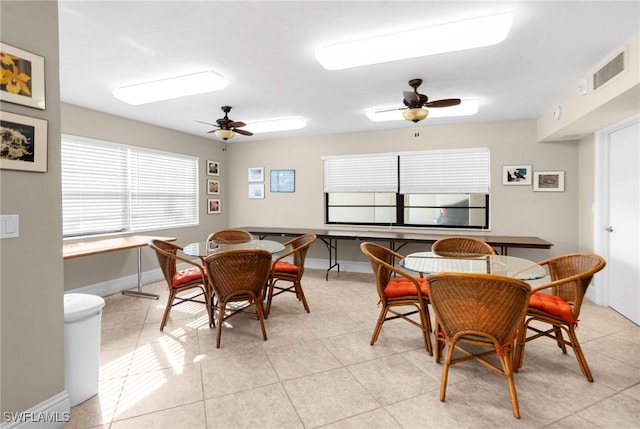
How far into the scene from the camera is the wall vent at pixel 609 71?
2503 mm

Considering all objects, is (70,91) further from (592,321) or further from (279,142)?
(592,321)

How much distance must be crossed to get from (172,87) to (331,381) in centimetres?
318

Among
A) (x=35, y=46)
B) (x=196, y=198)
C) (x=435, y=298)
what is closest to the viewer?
(x=35, y=46)

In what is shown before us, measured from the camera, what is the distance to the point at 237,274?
2.82m

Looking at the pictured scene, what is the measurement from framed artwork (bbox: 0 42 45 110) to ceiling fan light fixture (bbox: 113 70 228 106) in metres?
1.49

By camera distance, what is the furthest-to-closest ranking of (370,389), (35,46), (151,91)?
(151,91) < (370,389) < (35,46)

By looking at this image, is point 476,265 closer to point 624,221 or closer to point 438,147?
point 624,221

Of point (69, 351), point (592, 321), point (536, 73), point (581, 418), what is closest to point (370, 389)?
point (581, 418)

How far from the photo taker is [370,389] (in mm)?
2215

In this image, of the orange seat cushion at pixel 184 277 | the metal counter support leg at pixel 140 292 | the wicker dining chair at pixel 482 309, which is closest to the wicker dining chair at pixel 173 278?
the orange seat cushion at pixel 184 277

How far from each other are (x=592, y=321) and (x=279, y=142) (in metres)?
5.43

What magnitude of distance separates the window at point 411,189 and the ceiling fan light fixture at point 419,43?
2998 mm

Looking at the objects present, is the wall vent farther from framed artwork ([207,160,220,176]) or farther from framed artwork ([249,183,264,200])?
framed artwork ([207,160,220,176])

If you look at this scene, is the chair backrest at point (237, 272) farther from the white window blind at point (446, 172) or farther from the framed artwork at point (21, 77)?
the white window blind at point (446, 172)
